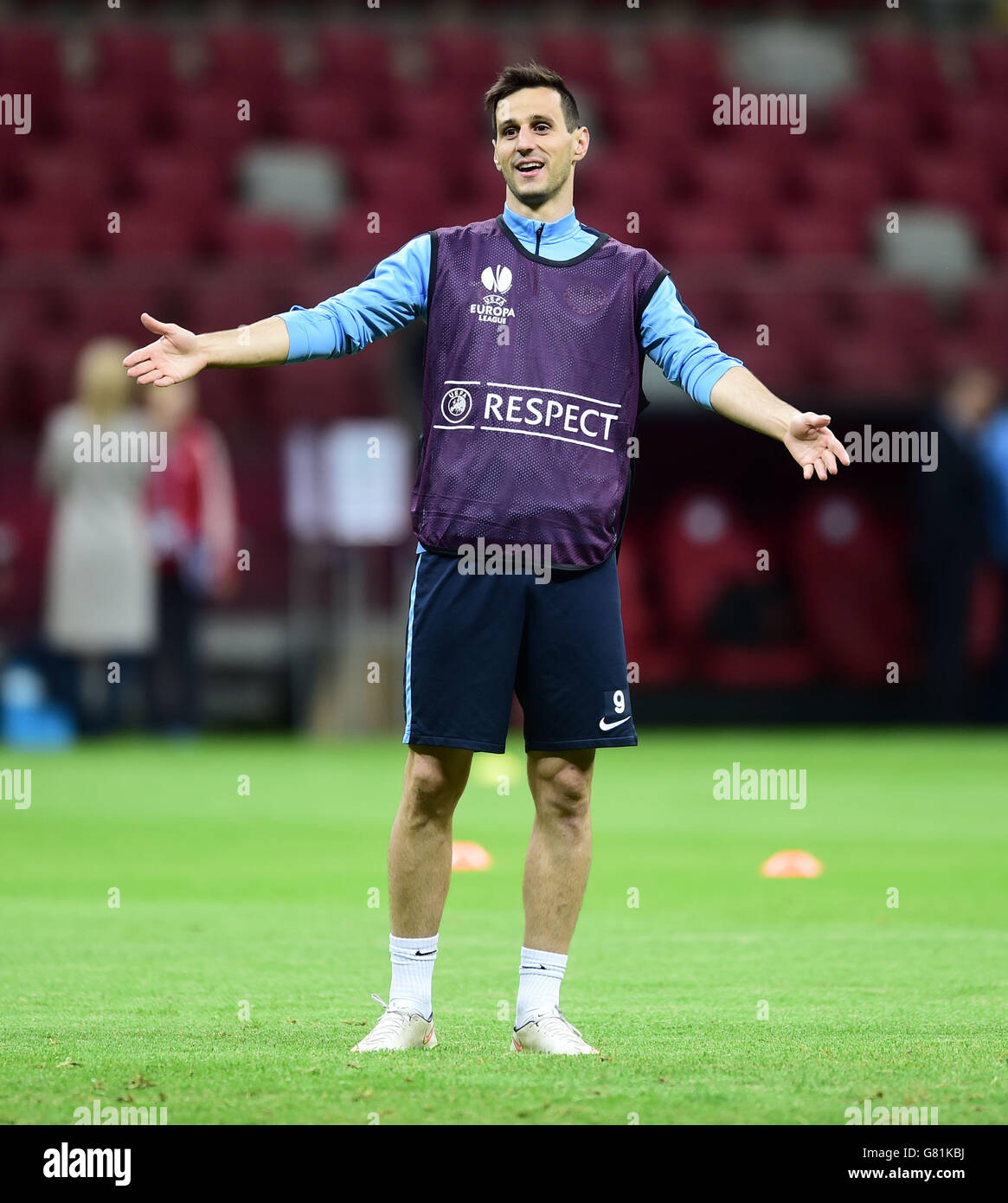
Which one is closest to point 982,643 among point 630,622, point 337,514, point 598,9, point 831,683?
point 831,683

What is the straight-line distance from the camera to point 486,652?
14.4 ft

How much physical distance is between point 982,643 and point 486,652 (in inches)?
404

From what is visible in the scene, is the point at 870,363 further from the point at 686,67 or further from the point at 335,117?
the point at 335,117

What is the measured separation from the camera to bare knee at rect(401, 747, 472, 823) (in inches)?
174

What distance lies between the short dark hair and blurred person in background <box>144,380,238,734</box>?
7.59 meters

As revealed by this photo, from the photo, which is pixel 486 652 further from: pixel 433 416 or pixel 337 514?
pixel 337 514

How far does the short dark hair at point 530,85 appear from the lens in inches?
178

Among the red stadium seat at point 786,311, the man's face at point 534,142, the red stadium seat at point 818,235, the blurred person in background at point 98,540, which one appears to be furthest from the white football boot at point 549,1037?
the red stadium seat at point 818,235

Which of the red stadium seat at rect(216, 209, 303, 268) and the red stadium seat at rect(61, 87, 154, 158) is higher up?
the red stadium seat at rect(61, 87, 154, 158)

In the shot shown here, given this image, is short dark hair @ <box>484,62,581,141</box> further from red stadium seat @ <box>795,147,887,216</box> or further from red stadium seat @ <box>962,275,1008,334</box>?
red stadium seat @ <box>795,147,887,216</box>

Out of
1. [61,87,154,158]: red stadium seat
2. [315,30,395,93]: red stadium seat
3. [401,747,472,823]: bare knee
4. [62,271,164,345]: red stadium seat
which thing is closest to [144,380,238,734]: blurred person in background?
[62,271,164,345]: red stadium seat

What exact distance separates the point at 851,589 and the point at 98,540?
5.15m

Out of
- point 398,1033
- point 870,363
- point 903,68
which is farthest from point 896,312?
point 398,1033

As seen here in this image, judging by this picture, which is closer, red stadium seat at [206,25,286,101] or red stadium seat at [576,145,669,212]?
red stadium seat at [576,145,669,212]
